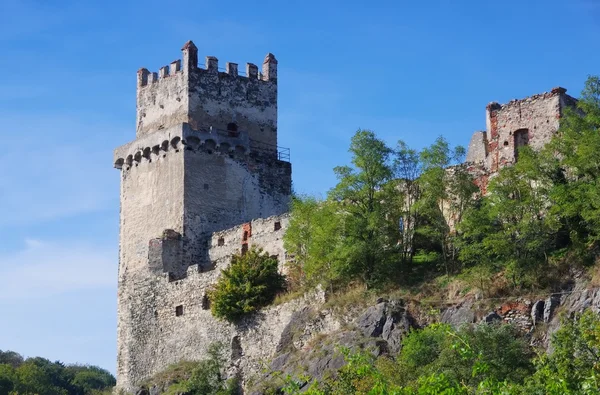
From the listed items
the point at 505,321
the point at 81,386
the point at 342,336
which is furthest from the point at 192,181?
the point at 81,386

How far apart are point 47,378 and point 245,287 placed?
36640 millimetres

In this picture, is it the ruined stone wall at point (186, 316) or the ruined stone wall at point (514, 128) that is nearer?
the ruined stone wall at point (514, 128)

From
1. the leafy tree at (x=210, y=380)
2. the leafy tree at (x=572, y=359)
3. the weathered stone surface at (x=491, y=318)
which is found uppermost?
the weathered stone surface at (x=491, y=318)

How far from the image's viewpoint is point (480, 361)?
33.4 meters

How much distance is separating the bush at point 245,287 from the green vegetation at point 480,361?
8849 mm

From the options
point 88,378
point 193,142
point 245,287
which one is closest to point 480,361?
point 245,287

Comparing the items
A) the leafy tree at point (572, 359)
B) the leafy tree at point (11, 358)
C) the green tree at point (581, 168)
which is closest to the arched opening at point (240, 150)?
the green tree at point (581, 168)

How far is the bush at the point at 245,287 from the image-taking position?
53062 mm

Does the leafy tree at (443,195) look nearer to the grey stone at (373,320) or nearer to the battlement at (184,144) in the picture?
the grey stone at (373,320)

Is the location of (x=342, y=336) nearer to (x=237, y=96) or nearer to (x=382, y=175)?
(x=382, y=175)

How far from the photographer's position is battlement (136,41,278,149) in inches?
2388

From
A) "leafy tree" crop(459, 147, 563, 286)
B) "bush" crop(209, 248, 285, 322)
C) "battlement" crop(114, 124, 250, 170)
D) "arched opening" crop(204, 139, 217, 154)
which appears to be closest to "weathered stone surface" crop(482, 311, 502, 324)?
"leafy tree" crop(459, 147, 563, 286)

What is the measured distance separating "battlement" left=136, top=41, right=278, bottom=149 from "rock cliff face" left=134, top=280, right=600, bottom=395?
1172cm

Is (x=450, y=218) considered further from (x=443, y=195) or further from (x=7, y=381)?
(x=7, y=381)
